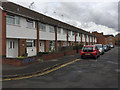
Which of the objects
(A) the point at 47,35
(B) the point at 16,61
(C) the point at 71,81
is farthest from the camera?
(A) the point at 47,35

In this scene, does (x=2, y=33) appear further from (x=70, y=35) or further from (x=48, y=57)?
(x=70, y=35)

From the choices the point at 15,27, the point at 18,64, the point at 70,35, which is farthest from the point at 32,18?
the point at 70,35

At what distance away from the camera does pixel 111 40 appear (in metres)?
90.0

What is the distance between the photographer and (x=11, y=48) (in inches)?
472

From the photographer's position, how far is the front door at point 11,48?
11.6 metres

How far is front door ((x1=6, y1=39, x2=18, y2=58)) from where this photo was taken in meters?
11.6

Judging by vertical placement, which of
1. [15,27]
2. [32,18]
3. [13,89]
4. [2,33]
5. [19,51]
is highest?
[32,18]

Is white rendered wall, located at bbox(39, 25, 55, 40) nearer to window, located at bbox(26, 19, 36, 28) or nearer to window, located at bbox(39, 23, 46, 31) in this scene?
window, located at bbox(39, 23, 46, 31)

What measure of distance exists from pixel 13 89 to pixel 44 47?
13110 mm

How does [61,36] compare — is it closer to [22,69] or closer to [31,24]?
[31,24]

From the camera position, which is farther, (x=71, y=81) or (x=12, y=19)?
(x=12, y=19)

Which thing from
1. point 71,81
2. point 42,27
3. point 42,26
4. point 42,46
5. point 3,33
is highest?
point 42,26

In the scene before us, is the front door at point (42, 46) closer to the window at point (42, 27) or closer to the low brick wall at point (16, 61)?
the window at point (42, 27)

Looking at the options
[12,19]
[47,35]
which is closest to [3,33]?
[12,19]
